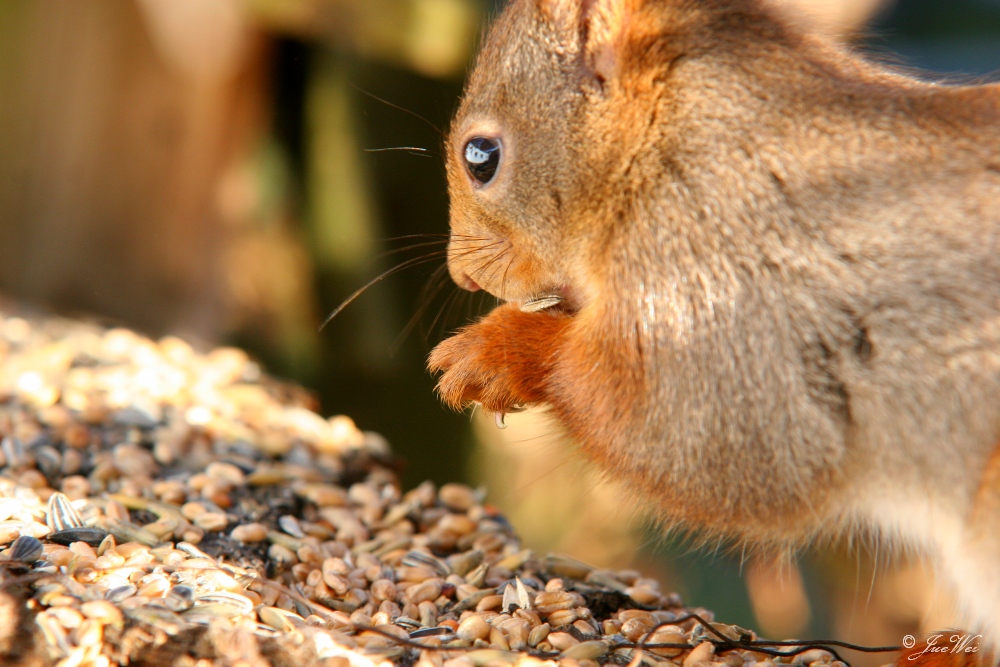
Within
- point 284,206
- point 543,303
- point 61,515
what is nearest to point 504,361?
point 543,303

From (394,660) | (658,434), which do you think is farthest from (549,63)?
(394,660)

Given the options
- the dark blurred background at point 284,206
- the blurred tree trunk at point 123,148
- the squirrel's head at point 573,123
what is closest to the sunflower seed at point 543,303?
the squirrel's head at point 573,123

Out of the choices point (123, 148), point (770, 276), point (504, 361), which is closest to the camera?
point (770, 276)

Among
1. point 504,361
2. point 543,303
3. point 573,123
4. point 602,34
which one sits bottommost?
point 504,361

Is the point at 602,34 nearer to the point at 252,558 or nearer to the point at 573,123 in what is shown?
the point at 573,123

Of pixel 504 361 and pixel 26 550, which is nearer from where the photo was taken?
pixel 26 550

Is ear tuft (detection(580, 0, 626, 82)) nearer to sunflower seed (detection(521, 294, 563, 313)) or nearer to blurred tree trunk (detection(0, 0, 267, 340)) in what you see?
sunflower seed (detection(521, 294, 563, 313))

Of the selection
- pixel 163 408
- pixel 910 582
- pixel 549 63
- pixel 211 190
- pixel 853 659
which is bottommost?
pixel 910 582

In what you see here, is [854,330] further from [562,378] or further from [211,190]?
[211,190]
